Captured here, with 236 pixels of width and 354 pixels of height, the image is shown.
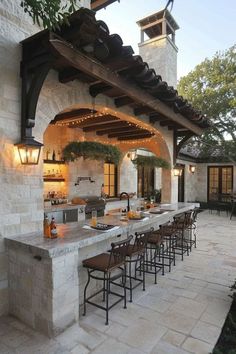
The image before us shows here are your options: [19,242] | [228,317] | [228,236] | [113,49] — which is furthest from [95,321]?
[228,236]

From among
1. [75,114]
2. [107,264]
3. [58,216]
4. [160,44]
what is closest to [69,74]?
[75,114]

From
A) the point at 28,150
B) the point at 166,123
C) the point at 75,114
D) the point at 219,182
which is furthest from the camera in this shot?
the point at 219,182

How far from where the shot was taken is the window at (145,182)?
37.2ft

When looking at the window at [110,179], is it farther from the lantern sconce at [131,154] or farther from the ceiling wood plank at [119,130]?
the ceiling wood plank at [119,130]

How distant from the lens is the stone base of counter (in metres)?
2.65

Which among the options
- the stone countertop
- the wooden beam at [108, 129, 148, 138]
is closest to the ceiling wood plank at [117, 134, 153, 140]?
the wooden beam at [108, 129, 148, 138]

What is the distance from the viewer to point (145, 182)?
11766 mm

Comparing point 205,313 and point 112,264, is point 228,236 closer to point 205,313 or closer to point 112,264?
point 205,313

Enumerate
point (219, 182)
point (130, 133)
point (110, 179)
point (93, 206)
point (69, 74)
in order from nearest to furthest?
point (69, 74)
point (93, 206)
point (130, 133)
point (110, 179)
point (219, 182)

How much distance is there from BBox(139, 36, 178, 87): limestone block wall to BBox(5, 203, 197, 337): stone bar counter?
967cm

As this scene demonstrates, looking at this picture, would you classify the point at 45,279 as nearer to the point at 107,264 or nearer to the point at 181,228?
the point at 107,264

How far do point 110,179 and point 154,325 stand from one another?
6.54m

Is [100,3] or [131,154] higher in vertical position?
[100,3]

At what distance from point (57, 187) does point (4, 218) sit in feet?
13.1
